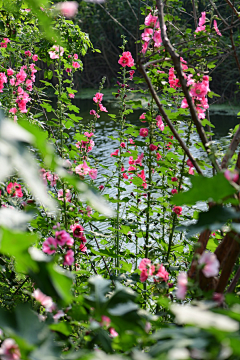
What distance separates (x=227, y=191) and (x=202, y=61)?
106cm

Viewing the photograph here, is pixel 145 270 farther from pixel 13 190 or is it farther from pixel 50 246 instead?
pixel 13 190

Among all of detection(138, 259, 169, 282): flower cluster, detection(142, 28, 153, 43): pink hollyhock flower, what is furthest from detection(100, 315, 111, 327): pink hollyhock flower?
detection(142, 28, 153, 43): pink hollyhock flower

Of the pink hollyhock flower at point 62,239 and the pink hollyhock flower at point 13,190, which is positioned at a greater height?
the pink hollyhock flower at point 13,190

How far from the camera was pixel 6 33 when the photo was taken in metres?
2.21

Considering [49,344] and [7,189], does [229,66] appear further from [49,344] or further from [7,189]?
[49,344]

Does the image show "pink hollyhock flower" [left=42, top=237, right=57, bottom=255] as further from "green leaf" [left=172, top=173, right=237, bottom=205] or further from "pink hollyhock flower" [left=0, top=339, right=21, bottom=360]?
"green leaf" [left=172, top=173, right=237, bottom=205]

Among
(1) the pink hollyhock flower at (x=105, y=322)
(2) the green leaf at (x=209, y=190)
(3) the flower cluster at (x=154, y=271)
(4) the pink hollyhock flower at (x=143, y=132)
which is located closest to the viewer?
(2) the green leaf at (x=209, y=190)

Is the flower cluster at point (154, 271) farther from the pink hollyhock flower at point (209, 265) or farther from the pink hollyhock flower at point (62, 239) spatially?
the pink hollyhock flower at point (209, 265)

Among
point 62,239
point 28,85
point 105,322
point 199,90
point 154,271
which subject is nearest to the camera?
point 105,322

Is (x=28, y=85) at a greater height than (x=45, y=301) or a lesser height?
greater

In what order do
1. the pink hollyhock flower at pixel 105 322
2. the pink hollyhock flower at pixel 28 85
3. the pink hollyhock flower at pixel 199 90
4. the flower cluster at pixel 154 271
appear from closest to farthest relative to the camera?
the pink hollyhock flower at pixel 105 322
the flower cluster at pixel 154 271
the pink hollyhock flower at pixel 199 90
the pink hollyhock flower at pixel 28 85

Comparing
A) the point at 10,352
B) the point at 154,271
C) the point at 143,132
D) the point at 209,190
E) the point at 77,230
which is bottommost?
the point at 10,352

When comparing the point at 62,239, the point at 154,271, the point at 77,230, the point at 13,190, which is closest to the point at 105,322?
the point at 62,239

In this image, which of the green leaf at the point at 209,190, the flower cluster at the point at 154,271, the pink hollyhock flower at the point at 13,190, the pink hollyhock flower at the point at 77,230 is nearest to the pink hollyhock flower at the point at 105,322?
the green leaf at the point at 209,190
